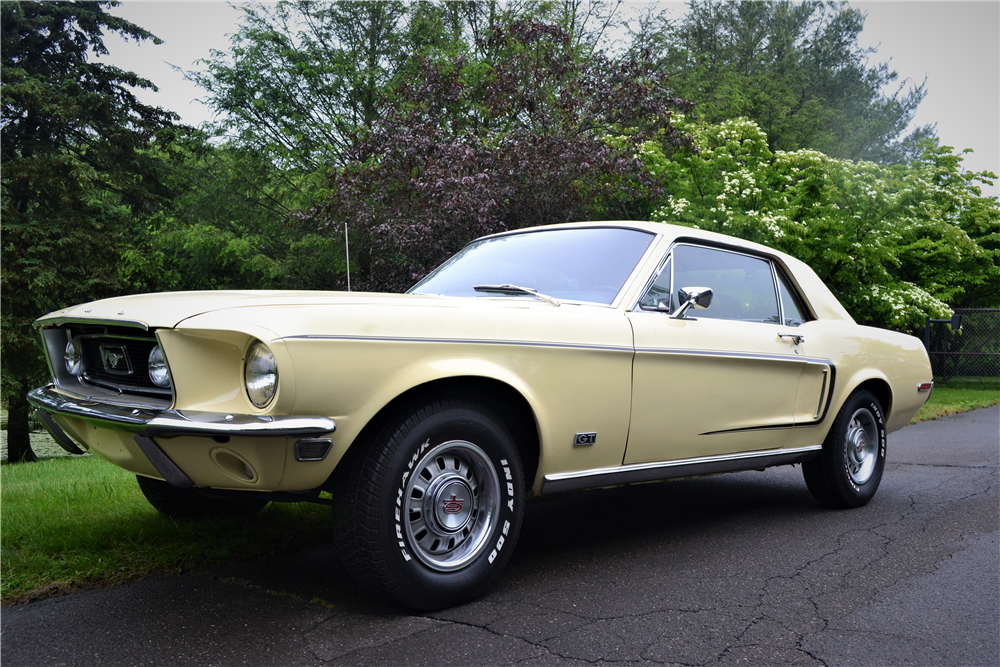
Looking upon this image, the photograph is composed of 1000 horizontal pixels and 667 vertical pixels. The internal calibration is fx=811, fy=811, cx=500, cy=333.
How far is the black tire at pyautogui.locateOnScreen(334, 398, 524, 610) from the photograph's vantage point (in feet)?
Result: 9.55

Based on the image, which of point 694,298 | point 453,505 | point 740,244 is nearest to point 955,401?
point 740,244

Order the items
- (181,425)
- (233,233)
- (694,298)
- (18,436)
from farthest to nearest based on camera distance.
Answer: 1. (233,233)
2. (18,436)
3. (694,298)
4. (181,425)

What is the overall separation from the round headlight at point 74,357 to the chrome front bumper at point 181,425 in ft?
1.58

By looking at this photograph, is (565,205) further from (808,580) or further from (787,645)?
A: (787,645)

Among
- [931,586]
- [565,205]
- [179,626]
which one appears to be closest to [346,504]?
[179,626]

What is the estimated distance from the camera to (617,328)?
146 inches

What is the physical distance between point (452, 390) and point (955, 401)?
14398mm

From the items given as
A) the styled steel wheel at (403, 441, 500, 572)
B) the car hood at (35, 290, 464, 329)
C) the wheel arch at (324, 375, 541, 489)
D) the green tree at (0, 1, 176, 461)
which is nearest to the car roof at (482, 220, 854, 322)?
the wheel arch at (324, 375, 541, 489)

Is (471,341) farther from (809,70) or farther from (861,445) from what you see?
(809,70)

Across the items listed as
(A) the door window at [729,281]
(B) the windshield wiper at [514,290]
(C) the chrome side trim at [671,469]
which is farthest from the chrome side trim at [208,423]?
(A) the door window at [729,281]

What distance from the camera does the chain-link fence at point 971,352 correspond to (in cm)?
2017

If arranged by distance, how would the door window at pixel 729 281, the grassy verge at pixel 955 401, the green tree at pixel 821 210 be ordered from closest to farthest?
the door window at pixel 729 281 < the grassy verge at pixel 955 401 < the green tree at pixel 821 210

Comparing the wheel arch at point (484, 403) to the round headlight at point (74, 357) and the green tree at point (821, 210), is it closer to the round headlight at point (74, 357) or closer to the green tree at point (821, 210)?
the round headlight at point (74, 357)

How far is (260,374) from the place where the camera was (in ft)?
9.07
